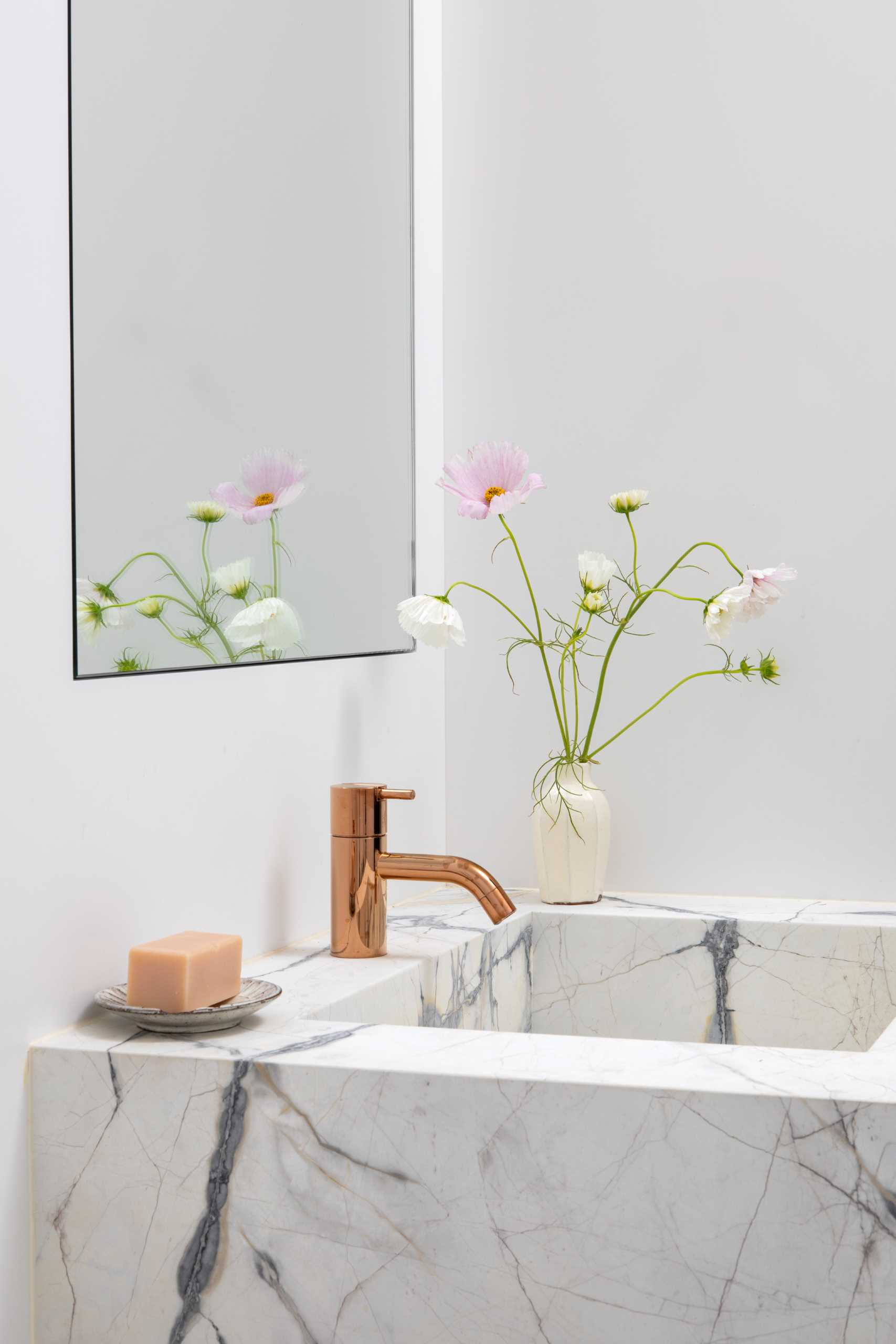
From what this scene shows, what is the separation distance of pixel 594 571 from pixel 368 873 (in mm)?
419

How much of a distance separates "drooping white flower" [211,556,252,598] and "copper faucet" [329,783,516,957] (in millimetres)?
206

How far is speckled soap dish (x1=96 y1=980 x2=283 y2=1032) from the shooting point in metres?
0.89

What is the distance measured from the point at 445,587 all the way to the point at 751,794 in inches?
16.5

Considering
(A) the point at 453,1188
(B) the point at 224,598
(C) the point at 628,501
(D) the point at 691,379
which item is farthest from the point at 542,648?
(A) the point at 453,1188

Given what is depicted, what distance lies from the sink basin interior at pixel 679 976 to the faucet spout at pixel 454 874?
0.29 feet

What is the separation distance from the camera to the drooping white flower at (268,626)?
3.78 feet

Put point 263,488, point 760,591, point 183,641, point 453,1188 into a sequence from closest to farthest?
point 453,1188 → point 183,641 → point 263,488 → point 760,591

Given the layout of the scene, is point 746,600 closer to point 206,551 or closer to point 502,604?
point 502,604

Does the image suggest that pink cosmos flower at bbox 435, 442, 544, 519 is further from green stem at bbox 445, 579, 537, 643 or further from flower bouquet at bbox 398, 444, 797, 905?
green stem at bbox 445, 579, 537, 643

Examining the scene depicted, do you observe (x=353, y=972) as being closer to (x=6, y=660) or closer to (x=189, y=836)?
(x=189, y=836)

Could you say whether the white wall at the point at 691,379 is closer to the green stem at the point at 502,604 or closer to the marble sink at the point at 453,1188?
the green stem at the point at 502,604

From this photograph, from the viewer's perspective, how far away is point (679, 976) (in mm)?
1363

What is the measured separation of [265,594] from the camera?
1.19 m

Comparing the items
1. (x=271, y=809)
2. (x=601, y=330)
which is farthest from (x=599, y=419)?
(x=271, y=809)
